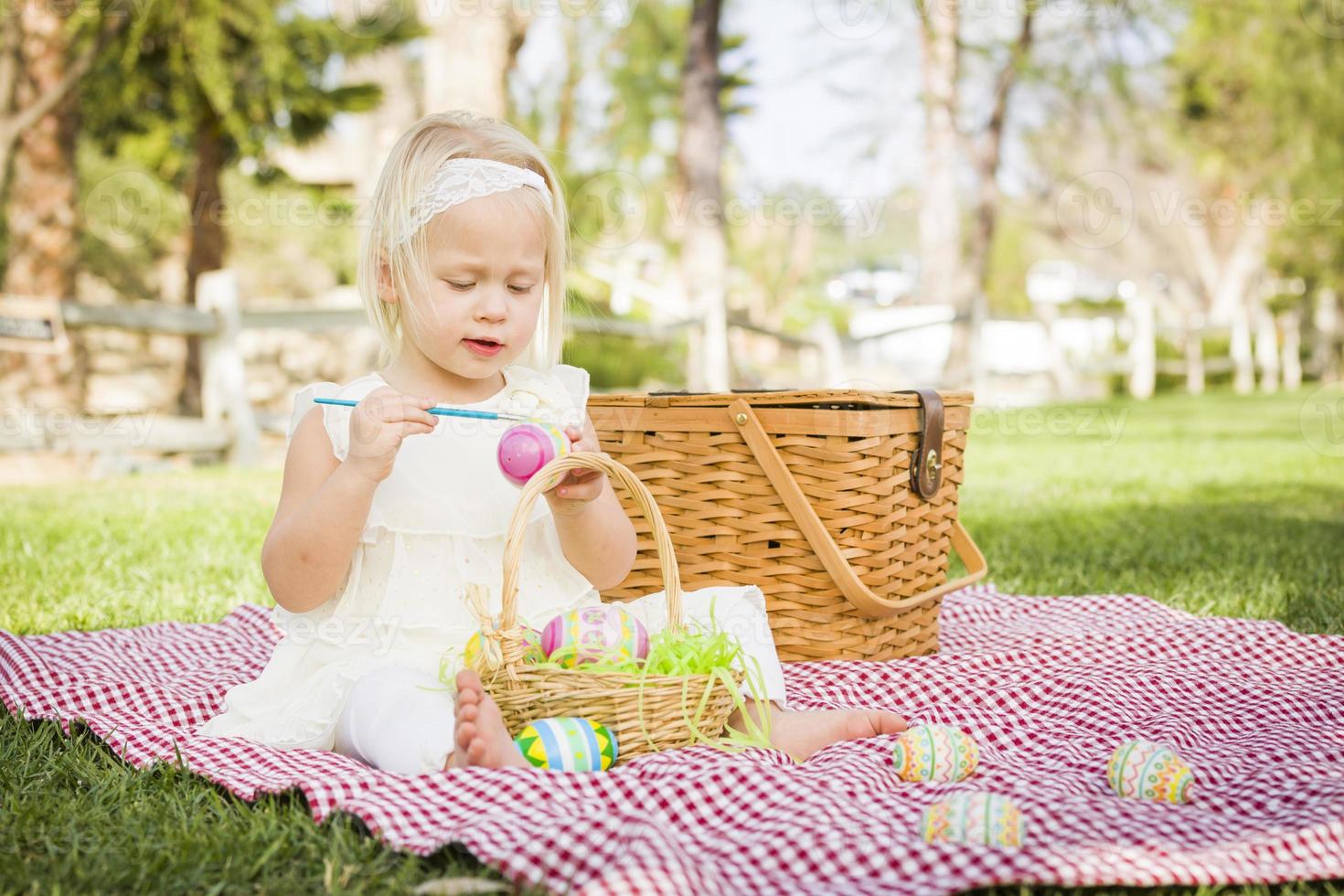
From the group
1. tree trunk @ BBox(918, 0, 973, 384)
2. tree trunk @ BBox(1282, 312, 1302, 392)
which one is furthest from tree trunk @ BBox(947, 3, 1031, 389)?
tree trunk @ BBox(1282, 312, 1302, 392)

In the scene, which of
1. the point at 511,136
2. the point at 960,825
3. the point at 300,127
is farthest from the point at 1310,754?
the point at 300,127

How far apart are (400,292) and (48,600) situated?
1.71 metres

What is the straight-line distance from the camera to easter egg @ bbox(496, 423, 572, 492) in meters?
1.88

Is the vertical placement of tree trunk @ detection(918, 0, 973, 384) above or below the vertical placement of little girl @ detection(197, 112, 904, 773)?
above

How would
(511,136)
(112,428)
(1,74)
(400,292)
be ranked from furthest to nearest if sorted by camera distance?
1. (1,74)
2. (112,428)
3. (511,136)
4. (400,292)

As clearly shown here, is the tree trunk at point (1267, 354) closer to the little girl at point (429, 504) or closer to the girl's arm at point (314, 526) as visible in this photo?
the little girl at point (429, 504)

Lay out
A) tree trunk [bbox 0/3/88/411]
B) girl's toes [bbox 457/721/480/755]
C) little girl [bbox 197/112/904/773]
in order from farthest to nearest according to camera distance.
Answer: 1. tree trunk [bbox 0/3/88/411]
2. little girl [bbox 197/112/904/773]
3. girl's toes [bbox 457/721/480/755]

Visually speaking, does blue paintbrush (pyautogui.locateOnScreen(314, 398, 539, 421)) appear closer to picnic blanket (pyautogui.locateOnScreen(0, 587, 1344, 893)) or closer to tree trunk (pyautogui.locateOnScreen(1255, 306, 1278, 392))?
picnic blanket (pyautogui.locateOnScreen(0, 587, 1344, 893))

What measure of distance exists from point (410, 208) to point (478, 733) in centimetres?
92

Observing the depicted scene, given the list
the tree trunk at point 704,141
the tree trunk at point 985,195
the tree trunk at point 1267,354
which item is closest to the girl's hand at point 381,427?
the tree trunk at point 704,141

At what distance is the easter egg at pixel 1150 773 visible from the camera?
169 cm

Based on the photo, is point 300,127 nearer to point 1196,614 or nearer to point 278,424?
point 278,424

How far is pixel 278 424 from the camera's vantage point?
7.97 m

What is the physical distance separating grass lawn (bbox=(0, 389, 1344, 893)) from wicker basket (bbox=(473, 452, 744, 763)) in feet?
1.03
